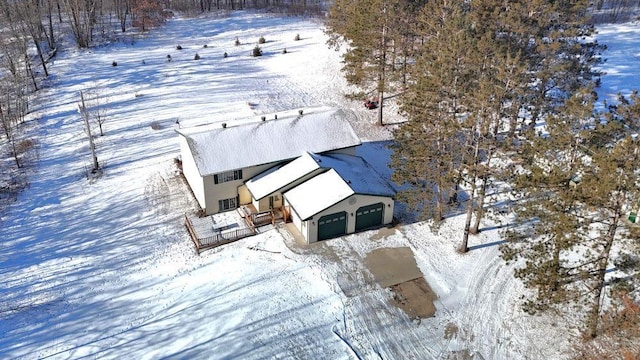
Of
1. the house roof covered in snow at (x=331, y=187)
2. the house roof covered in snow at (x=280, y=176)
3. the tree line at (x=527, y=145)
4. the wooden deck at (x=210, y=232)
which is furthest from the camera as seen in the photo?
the house roof covered in snow at (x=280, y=176)

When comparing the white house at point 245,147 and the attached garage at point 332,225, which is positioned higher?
the white house at point 245,147

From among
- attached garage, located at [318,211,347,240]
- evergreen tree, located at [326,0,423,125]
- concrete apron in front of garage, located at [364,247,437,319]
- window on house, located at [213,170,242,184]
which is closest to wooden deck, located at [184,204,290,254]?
window on house, located at [213,170,242,184]

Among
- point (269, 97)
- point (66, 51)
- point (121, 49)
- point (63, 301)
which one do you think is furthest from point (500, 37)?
point (66, 51)

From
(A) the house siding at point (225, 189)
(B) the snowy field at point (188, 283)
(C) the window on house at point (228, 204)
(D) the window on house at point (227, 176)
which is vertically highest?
(D) the window on house at point (227, 176)

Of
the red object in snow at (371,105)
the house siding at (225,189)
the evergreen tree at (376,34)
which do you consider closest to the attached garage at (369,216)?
the house siding at (225,189)

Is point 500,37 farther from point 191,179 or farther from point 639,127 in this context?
point 191,179

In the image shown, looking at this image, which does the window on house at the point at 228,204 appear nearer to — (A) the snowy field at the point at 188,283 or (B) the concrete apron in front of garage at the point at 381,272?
(A) the snowy field at the point at 188,283

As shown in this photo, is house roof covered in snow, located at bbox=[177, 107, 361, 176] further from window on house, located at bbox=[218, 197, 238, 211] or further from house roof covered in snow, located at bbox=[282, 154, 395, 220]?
window on house, located at bbox=[218, 197, 238, 211]
